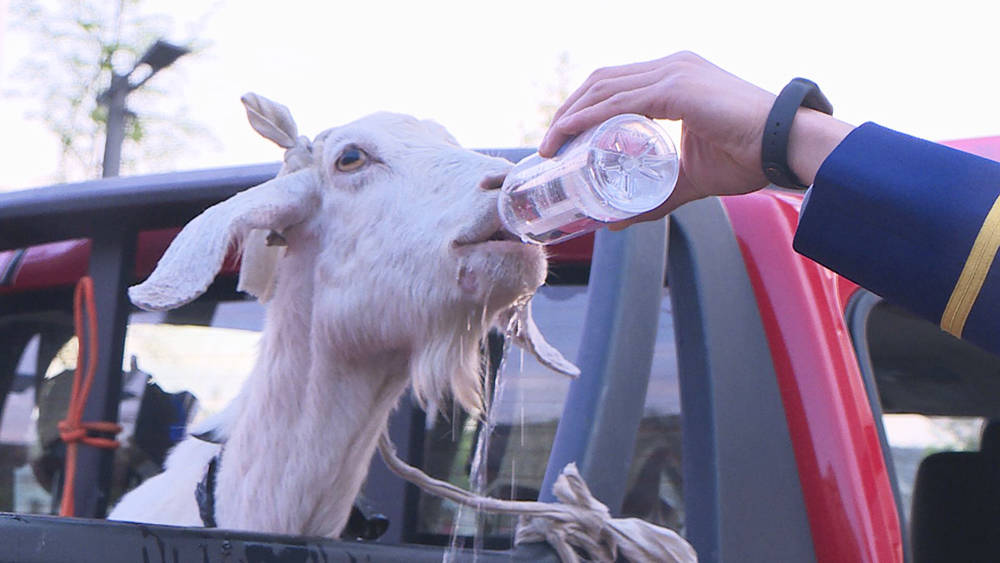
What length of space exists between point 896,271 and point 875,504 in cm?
91

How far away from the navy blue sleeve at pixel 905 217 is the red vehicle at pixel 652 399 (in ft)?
1.79

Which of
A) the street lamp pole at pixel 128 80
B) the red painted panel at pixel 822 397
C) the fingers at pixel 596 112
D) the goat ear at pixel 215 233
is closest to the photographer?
the fingers at pixel 596 112

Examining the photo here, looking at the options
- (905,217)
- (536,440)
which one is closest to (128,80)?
(536,440)

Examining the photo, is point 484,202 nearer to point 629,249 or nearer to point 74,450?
point 629,249

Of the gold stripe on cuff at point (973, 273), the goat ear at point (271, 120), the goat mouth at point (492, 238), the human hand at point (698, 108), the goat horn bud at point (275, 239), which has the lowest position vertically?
the goat horn bud at point (275, 239)

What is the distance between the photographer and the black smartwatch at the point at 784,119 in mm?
1418

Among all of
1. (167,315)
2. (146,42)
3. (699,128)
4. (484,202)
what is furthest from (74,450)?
Result: (146,42)

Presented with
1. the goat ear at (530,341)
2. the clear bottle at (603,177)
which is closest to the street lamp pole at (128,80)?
the goat ear at (530,341)

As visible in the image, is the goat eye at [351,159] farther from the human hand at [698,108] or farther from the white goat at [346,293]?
the human hand at [698,108]

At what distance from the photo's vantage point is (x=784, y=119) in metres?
1.42

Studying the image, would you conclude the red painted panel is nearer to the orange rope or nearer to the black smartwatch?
the black smartwatch

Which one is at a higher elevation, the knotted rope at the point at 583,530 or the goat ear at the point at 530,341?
the goat ear at the point at 530,341

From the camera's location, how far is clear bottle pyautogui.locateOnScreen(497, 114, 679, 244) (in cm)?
156

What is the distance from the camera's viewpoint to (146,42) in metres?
10.8
